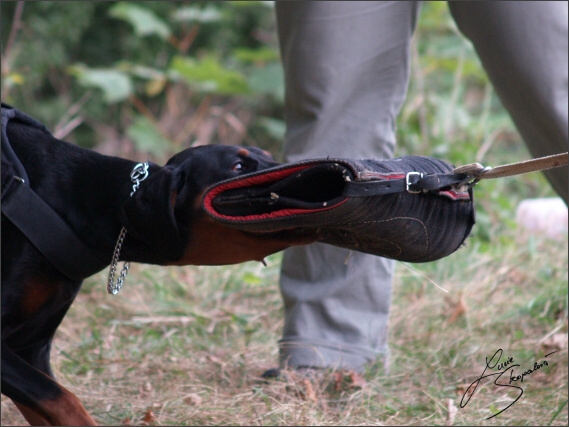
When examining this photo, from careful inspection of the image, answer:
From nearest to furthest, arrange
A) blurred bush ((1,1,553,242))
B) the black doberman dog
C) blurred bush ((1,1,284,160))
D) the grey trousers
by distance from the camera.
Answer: the black doberman dog → the grey trousers → blurred bush ((1,1,553,242)) → blurred bush ((1,1,284,160))

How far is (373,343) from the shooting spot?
292cm

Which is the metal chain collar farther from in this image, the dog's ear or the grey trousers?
the grey trousers

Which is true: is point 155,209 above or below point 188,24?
below

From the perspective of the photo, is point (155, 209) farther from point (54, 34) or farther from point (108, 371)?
point (54, 34)

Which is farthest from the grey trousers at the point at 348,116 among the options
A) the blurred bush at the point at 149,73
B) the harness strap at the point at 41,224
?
the blurred bush at the point at 149,73

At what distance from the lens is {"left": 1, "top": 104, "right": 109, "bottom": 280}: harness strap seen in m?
2.18

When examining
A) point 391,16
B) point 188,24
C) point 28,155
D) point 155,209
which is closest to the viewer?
point 155,209

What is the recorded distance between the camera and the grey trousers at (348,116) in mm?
2623

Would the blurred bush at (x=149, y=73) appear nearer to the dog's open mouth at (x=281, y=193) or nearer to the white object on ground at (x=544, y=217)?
the white object on ground at (x=544, y=217)

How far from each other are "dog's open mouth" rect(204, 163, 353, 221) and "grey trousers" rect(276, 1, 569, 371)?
73 cm

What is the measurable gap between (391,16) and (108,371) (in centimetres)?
163

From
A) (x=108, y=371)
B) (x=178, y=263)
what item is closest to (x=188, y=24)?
(x=108, y=371)

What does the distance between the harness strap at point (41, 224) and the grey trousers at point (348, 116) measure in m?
0.88

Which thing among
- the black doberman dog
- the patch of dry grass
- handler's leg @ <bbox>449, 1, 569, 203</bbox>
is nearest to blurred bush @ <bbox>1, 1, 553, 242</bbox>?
the patch of dry grass
